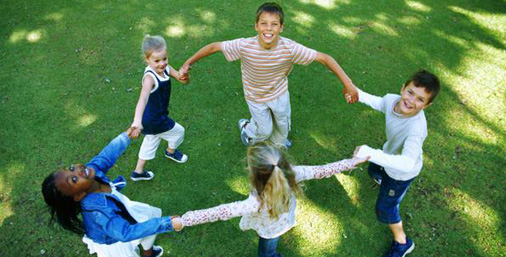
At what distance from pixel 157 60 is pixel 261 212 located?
1.64m

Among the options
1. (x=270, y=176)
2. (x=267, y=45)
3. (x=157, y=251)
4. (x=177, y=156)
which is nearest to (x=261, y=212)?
(x=270, y=176)

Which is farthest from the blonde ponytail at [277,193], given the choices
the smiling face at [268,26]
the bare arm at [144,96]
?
the smiling face at [268,26]

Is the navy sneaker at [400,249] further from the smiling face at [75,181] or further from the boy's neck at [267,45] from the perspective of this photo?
the smiling face at [75,181]

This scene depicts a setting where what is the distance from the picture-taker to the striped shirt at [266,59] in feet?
10.2

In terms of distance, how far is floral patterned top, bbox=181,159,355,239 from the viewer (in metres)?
2.17

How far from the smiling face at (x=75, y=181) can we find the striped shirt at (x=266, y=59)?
171 centimetres

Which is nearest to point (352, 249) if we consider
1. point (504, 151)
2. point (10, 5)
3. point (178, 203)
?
point (178, 203)

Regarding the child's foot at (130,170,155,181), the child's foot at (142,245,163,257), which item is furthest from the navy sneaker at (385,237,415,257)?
the child's foot at (130,170,155,181)

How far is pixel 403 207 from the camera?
3572 millimetres

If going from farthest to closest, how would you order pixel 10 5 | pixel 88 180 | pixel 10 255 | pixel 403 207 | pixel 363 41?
pixel 10 5
pixel 363 41
pixel 403 207
pixel 10 255
pixel 88 180

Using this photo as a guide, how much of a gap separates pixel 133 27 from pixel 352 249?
494 cm

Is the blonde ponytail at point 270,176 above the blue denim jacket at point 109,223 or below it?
above

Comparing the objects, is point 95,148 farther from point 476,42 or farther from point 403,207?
point 476,42

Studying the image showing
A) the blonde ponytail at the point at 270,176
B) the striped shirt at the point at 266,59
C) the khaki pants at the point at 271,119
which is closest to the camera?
the blonde ponytail at the point at 270,176
